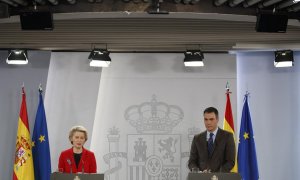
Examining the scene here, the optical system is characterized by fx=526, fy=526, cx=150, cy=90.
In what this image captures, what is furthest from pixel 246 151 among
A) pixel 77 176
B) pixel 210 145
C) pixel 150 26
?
pixel 77 176

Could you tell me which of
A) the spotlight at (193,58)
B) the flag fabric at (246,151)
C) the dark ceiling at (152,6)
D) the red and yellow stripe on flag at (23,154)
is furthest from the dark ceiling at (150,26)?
the red and yellow stripe on flag at (23,154)

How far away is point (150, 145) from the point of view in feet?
24.8

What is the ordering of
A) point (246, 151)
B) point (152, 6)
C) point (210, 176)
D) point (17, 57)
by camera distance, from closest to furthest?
point (210, 176) < point (152, 6) < point (17, 57) < point (246, 151)

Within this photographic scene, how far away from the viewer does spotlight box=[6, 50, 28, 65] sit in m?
7.12

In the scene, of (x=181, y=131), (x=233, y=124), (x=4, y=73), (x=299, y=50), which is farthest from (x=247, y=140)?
(x=4, y=73)

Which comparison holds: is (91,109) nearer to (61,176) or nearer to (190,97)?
(190,97)

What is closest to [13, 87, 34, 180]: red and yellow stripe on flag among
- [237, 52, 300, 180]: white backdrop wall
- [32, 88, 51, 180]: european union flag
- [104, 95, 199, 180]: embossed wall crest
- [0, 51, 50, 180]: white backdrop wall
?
[32, 88, 51, 180]: european union flag

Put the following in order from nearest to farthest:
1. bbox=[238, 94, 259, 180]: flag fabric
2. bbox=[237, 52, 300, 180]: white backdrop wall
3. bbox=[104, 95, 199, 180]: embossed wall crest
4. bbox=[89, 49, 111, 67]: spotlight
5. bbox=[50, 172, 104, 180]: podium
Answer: bbox=[50, 172, 104, 180]: podium
bbox=[89, 49, 111, 67]: spotlight
bbox=[238, 94, 259, 180]: flag fabric
bbox=[104, 95, 199, 180]: embossed wall crest
bbox=[237, 52, 300, 180]: white backdrop wall

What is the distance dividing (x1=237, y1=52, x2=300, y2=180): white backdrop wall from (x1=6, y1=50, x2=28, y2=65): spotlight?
315cm

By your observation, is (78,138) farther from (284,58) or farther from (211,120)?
(284,58)

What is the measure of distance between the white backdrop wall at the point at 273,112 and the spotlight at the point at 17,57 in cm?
315

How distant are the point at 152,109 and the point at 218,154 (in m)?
2.49

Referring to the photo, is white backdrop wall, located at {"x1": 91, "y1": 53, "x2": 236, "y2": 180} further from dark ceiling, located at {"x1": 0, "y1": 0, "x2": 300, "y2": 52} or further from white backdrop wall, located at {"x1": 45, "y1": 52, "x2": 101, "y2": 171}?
dark ceiling, located at {"x1": 0, "y1": 0, "x2": 300, "y2": 52}

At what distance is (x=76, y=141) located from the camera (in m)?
5.35
